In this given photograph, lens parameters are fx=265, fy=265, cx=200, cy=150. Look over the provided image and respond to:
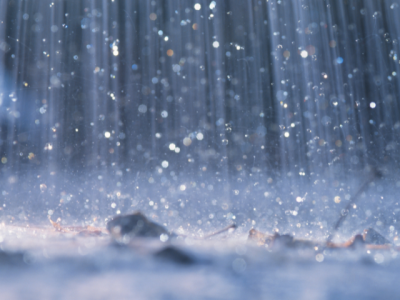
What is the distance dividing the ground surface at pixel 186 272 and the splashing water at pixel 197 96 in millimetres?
1307

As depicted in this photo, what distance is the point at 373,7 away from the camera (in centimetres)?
294

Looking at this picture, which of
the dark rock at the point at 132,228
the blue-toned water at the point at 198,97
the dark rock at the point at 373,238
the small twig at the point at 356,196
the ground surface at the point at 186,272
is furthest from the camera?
the blue-toned water at the point at 198,97

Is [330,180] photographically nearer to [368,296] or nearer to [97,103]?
[368,296]

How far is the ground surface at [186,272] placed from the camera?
0.88 meters

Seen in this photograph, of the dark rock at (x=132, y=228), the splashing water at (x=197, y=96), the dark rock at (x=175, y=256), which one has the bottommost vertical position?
the dark rock at (x=175, y=256)

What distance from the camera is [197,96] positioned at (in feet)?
10.1

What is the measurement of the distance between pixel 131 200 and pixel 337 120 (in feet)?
8.02

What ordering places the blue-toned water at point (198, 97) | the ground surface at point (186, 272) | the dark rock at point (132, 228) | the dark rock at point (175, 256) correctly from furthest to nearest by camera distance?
the blue-toned water at point (198, 97), the dark rock at point (132, 228), the dark rock at point (175, 256), the ground surface at point (186, 272)

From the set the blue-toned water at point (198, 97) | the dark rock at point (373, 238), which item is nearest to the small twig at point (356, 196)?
the blue-toned water at point (198, 97)

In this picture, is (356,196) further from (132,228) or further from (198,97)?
(132,228)

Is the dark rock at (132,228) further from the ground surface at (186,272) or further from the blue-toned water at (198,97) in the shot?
the blue-toned water at (198,97)

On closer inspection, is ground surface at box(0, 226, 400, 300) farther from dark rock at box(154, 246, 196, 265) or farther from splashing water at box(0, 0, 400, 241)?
splashing water at box(0, 0, 400, 241)

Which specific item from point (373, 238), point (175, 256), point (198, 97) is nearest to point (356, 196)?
point (373, 238)

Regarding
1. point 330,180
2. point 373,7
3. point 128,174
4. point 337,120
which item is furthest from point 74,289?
point 373,7
